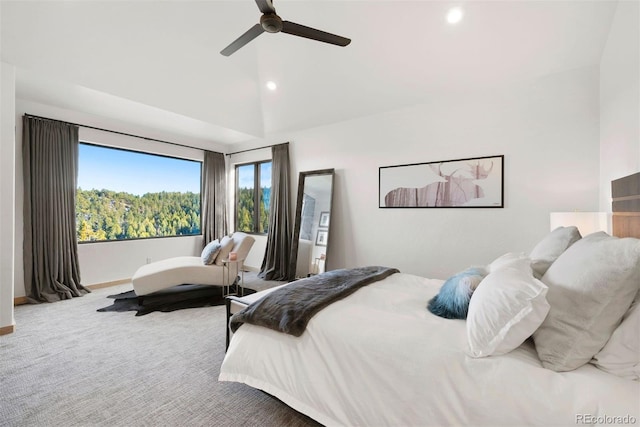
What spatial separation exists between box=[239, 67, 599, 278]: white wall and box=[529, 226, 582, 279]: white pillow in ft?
4.68

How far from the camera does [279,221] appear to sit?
505 centimetres

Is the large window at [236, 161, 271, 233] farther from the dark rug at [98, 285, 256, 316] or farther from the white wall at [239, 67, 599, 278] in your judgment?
the dark rug at [98, 285, 256, 316]

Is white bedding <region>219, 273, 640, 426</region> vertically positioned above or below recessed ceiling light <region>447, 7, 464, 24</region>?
below

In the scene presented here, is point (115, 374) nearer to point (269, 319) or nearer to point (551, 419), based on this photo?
point (269, 319)

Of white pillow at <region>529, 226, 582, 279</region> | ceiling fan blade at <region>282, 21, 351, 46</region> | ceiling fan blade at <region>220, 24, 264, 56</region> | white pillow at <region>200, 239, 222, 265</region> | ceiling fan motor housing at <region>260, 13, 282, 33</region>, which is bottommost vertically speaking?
white pillow at <region>200, 239, 222, 265</region>

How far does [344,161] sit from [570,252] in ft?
11.1

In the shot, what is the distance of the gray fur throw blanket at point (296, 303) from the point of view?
5.17ft

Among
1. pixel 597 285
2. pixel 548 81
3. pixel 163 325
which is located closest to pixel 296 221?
pixel 163 325

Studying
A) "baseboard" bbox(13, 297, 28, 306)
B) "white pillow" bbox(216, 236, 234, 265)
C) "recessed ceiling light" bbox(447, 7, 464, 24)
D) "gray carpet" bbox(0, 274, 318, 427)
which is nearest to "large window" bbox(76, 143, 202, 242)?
"baseboard" bbox(13, 297, 28, 306)

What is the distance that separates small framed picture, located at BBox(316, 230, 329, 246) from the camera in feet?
14.6

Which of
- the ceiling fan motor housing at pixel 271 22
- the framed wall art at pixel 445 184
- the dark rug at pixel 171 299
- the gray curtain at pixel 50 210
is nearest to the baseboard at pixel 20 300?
the gray curtain at pixel 50 210

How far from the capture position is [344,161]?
14.7 feet

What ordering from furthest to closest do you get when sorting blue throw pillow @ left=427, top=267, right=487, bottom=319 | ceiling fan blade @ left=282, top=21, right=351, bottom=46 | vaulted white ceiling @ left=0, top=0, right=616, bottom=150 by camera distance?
vaulted white ceiling @ left=0, top=0, right=616, bottom=150, ceiling fan blade @ left=282, top=21, right=351, bottom=46, blue throw pillow @ left=427, top=267, right=487, bottom=319

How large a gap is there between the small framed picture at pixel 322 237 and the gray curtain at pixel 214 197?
2.41 metres
